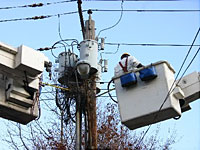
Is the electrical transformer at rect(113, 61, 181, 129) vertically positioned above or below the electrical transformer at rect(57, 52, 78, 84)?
below

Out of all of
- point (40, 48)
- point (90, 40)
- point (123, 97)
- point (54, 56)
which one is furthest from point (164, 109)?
point (40, 48)

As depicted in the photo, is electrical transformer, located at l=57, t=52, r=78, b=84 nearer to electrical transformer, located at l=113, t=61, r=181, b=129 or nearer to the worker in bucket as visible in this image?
the worker in bucket

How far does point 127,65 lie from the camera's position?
6.31m

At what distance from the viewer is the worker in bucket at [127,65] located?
20.5ft

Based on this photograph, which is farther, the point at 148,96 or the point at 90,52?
the point at 90,52

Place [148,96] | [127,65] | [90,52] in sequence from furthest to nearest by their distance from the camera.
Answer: [90,52], [127,65], [148,96]

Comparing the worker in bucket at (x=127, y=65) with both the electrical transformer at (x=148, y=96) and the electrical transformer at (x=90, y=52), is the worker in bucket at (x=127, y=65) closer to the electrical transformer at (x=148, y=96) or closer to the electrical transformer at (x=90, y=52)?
the electrical transformer at (x=148, y=96)

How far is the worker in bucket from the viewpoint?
6.25 meters

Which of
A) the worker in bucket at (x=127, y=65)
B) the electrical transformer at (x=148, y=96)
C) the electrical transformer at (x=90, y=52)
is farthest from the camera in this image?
the electrical transformer at (x=90, y=52)

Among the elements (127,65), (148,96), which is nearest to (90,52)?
(127,65)

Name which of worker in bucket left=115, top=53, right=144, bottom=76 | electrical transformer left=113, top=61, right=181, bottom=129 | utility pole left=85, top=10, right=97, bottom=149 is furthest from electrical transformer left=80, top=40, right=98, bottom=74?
electrical transformer left=113, top=61, right=181, bottom=129

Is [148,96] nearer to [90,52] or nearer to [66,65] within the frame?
[90,52]

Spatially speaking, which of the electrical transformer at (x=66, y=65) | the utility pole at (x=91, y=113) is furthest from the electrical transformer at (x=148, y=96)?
the electrical transformer at (x=66, y=65)

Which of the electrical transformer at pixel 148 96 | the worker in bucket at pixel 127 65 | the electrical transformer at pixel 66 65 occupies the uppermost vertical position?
the electrical transformer at pixel 66 65
